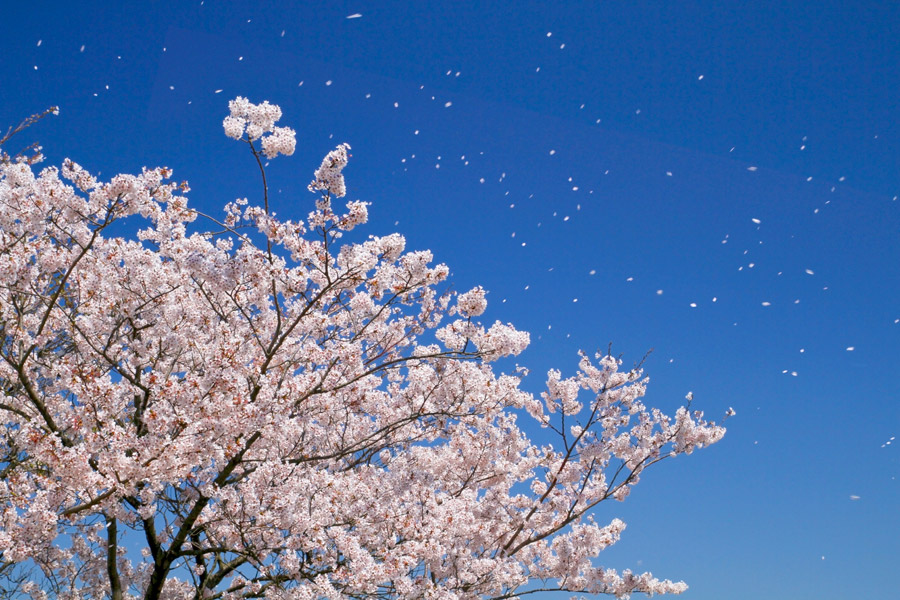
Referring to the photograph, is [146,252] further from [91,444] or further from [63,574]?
[63,574]

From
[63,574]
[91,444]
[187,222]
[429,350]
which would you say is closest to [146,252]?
[187,222]

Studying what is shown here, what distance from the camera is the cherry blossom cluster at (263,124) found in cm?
648

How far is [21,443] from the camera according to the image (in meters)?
8.42

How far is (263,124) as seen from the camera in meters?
6.51

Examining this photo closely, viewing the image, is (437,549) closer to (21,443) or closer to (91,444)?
(91,444)

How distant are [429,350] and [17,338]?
202 inches

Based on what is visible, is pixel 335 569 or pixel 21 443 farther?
pixel 21 443

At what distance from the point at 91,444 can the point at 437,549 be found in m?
4.03

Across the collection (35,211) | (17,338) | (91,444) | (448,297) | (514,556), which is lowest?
(91,444)

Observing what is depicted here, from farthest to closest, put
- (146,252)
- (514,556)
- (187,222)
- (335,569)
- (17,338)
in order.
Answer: (514,556), (187,222), (146,252), (17,338), (335,569)

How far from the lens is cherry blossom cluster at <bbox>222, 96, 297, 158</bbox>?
648cm

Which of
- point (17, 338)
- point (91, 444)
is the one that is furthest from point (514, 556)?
point (17, 338)

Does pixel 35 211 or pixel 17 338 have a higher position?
pixel 35 211

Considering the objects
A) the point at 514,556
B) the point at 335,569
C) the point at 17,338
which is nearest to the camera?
the point at 335,569
